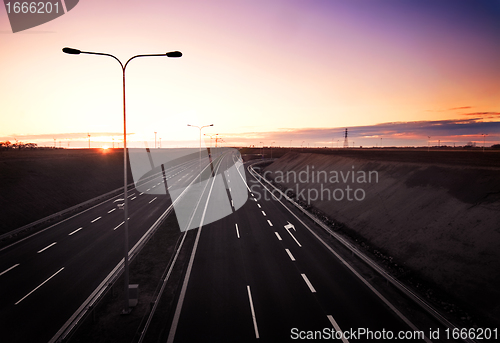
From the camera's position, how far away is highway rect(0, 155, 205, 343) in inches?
404

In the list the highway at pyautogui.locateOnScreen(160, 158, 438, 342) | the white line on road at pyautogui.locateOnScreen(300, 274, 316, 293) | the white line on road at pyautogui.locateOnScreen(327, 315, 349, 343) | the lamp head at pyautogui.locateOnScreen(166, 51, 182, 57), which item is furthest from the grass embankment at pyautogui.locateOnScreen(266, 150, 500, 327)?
the lamp head at pyautogui.locateOnScreen(166, 51, 182, 57)

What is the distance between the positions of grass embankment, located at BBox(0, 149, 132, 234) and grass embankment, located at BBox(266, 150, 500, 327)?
29993mm

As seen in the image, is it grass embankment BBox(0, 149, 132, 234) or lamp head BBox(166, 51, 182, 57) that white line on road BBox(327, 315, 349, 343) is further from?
grass embankment BBox(0, 149, 132, 234)

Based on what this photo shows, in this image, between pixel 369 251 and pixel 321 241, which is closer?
pixel 369 251

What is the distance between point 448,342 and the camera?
9.17 m

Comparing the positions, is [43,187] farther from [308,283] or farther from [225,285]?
[308,283]

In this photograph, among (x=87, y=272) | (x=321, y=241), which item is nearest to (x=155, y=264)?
(x=87, y=272)

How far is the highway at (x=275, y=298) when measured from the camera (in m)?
9.66

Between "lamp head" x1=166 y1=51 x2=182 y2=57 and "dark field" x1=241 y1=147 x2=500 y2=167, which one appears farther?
"dark field" x1=241 y1=147 x2=500 y2=167

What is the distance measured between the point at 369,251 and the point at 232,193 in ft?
76.7

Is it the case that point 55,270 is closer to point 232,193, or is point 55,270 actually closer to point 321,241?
point 321,241

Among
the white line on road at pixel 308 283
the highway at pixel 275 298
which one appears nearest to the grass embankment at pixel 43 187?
the highway at pixel 275 298

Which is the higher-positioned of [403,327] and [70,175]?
[70,175]

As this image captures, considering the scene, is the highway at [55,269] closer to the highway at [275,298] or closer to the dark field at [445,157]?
the highway at [275,298]
